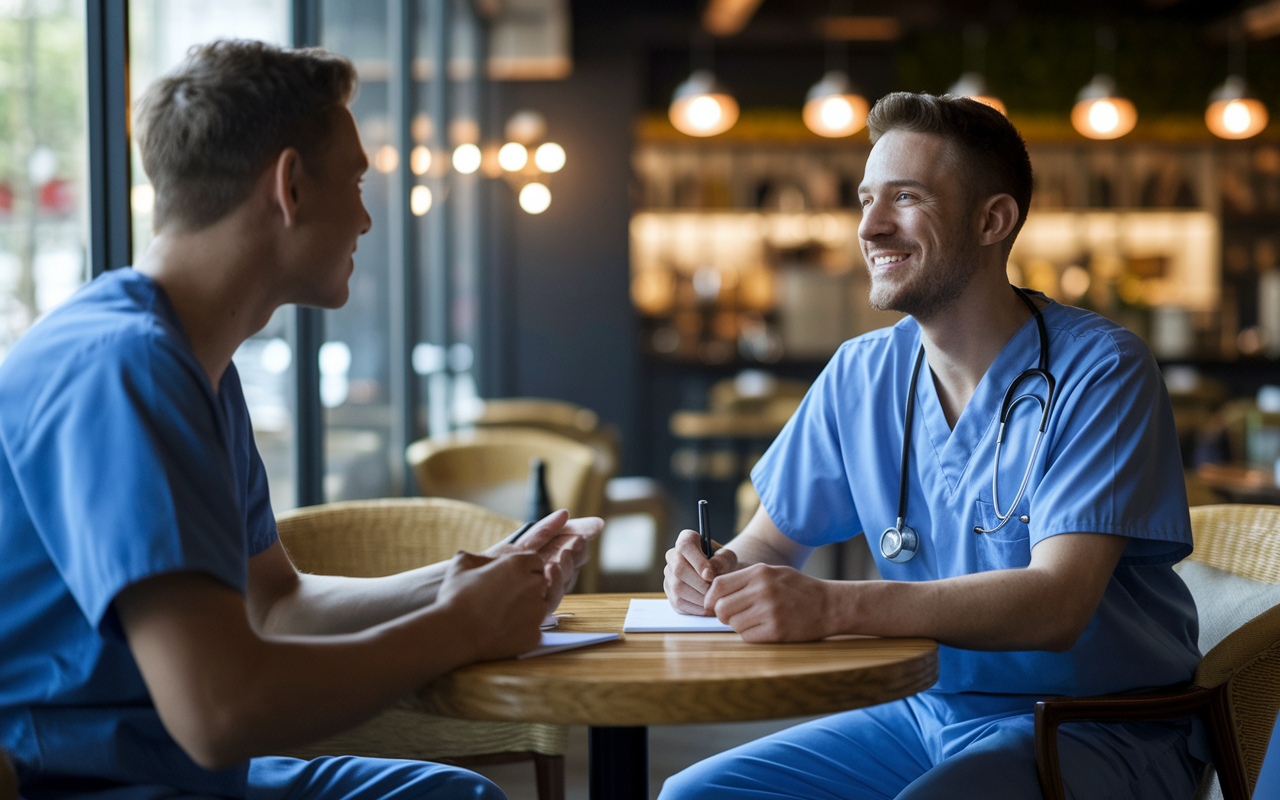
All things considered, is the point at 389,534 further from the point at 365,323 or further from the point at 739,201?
the point at 739,201

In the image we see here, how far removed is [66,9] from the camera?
1.87 meters

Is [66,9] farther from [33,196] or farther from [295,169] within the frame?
[295,169]

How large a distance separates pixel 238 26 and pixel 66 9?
99 cm

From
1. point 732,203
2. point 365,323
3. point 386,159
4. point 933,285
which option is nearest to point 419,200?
point 386,159

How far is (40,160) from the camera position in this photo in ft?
6.09

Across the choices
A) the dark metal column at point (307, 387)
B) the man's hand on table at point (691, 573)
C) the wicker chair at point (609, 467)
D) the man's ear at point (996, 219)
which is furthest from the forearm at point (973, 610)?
the wicker chair at point (609, 467)

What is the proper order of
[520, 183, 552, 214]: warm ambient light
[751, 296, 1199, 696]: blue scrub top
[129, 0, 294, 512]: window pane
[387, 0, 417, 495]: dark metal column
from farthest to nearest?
[520, 183, 552, 214]: warm ambient light
[387, 0, 417, 495]: dark metal column
[129, 0, 294, 512]: window pane
[751, 296, 1199, 696]: blue scrub top

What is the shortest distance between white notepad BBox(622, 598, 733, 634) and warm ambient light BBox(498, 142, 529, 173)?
5.67 m

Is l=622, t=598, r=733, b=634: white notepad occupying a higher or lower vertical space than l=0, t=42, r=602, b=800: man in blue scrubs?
lower

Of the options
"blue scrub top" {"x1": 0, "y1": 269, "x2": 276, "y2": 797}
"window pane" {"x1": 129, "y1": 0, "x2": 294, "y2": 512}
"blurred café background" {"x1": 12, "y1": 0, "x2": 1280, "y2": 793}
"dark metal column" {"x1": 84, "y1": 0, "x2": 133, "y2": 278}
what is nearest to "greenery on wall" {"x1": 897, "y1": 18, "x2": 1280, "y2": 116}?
"blurred café background" {"x1": 12, "y1": 0, "x2": 1280, "y2": 793}

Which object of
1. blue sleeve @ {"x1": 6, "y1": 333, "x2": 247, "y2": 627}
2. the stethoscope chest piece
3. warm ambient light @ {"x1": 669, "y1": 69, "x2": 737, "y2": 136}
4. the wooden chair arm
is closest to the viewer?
blue sleeve @ {"x1": 6, "y1": 333, "x2": 247, "y2": 627}

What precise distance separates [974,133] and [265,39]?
4.62ft

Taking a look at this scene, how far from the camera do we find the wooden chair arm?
52.6 inches

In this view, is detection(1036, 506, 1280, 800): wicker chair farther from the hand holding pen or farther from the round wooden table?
the hand holding pen
